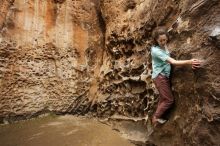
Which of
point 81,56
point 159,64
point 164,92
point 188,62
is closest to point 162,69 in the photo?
point 159,64

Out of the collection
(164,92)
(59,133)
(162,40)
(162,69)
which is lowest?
(59,133)

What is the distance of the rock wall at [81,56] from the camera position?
16.8ft

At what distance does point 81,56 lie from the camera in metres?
6.42

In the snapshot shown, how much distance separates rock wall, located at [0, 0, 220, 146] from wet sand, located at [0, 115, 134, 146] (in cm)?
32

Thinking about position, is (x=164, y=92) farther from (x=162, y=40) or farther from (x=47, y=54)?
(x=47, y=54)

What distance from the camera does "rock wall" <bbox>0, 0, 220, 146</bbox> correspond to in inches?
201

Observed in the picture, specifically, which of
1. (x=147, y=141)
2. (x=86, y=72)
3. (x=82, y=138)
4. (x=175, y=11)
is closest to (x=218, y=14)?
(x=175, y=11)

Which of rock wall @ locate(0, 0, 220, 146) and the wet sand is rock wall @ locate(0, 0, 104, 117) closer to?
rock wall @ locate(0, 0, 220, 146)

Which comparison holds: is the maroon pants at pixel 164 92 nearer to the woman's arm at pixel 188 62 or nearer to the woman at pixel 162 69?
the woman at pixel 162 69

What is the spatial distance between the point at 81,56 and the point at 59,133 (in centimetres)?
183

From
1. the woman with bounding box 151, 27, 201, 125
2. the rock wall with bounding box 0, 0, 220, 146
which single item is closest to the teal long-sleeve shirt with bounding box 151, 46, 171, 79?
the woman with bounding box 151, 27, 201, 125

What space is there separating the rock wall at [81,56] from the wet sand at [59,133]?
1.05 feet

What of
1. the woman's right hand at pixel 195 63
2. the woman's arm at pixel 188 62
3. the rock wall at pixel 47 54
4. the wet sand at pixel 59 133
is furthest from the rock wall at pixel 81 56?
the woman's right hand at pixel 195 63

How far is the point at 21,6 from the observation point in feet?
19.8
